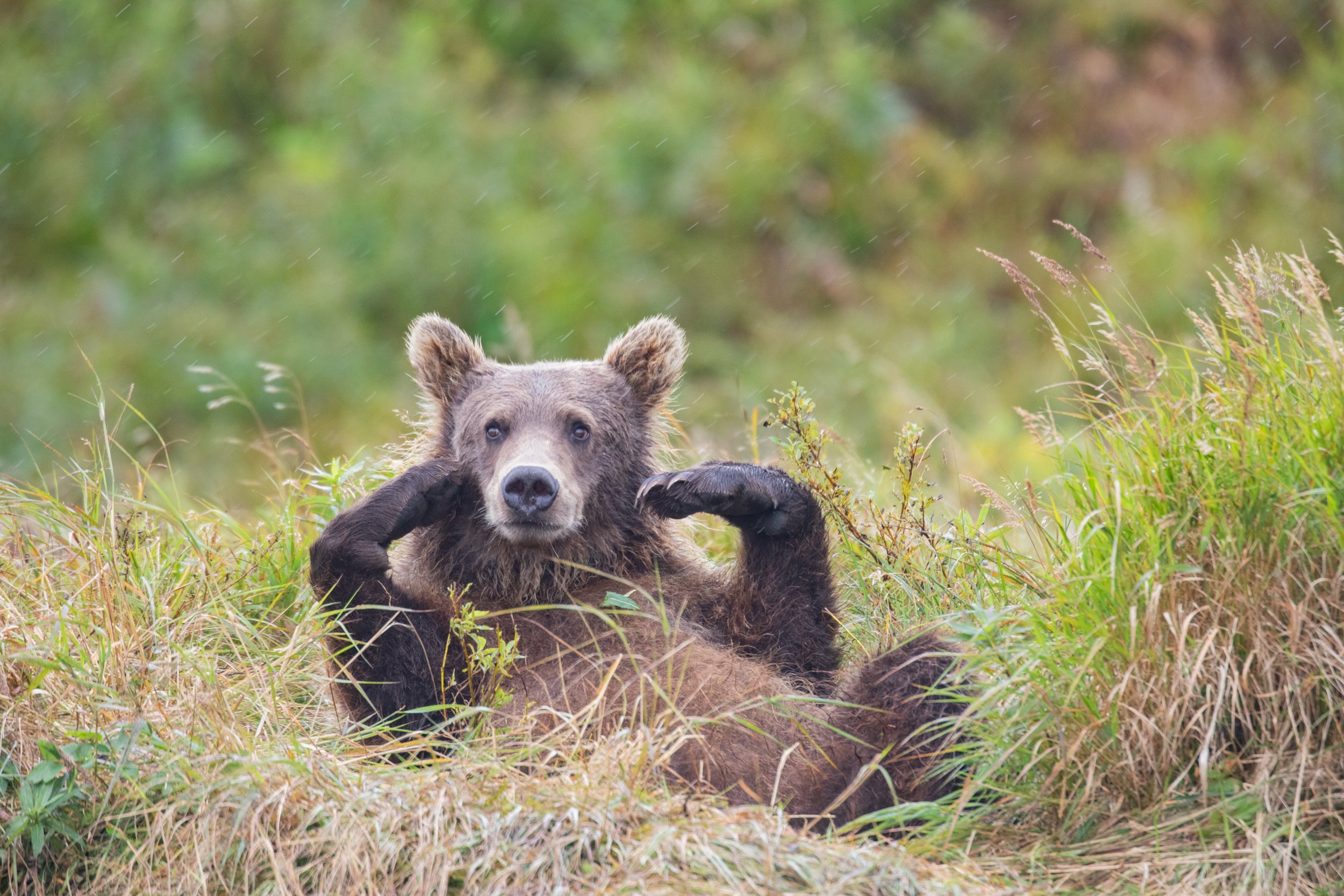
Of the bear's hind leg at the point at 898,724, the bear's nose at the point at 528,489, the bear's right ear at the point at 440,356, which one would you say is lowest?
the bear's hind leg at the point at 898,724

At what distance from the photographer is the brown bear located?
4.06 metres

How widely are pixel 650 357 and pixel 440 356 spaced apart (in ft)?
2.60

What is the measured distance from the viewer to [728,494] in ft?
15.0

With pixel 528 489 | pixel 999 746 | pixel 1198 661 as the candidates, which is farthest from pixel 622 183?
pixel 1198 661

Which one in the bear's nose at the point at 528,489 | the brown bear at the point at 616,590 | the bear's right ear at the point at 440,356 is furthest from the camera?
the bear's right ear at the point at 440,356

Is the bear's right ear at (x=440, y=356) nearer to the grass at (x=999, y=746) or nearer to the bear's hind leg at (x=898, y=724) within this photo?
the grass at (x=999, y=746)

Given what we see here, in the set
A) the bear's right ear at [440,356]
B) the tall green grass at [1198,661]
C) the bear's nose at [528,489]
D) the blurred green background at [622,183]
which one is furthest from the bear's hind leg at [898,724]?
the blurred green background at [622,183]

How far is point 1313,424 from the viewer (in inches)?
142

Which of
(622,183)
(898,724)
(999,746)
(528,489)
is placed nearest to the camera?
(999,746)

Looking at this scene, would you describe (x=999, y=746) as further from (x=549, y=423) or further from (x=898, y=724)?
(x=549, y=423)

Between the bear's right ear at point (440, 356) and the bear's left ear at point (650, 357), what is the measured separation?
0.54 meters

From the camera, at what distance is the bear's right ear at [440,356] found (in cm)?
529

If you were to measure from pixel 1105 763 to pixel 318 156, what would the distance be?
10401 millimetres

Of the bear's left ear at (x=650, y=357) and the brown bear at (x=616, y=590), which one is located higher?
the bear's left ear at (x=650, y=357)
